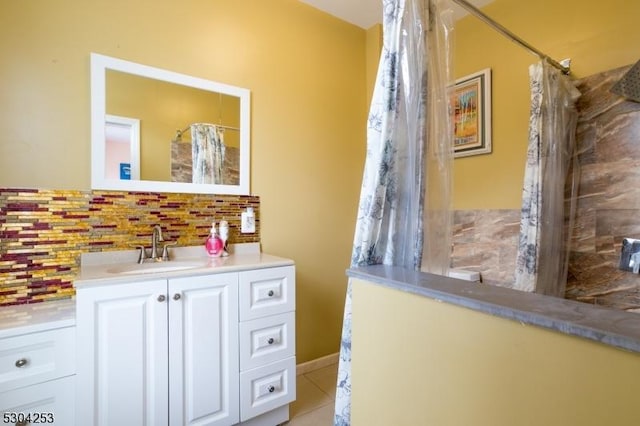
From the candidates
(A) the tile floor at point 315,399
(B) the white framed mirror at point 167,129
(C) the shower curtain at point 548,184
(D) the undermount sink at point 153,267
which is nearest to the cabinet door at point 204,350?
(D) the undermount sink at point 153,267

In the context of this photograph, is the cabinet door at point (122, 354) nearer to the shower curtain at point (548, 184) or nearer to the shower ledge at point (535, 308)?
the shower ledge at point (535, 308)

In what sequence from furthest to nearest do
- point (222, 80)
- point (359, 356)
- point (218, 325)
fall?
point (222, 80) < point (218, 325) < point (359, 356)

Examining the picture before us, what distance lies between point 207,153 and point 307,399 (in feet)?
5.53

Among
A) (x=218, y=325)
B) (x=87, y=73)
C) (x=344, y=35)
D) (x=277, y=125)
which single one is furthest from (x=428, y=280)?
(x=344, y=35)

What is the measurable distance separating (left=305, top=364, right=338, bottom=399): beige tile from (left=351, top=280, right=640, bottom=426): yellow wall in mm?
1225

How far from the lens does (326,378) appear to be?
2.17m

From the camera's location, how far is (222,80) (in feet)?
6.21

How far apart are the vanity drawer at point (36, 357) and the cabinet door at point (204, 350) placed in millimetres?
352

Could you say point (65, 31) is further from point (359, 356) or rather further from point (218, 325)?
point (359, 356)

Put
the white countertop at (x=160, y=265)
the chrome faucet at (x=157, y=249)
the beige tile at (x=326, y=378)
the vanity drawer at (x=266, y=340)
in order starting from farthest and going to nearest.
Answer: the beige tile at (x=326, y=378) < the chrome faucet at (x=157, y=249) < the vanity drawer at (x=266, y=340) < the white countertop at (x=160, y=265)

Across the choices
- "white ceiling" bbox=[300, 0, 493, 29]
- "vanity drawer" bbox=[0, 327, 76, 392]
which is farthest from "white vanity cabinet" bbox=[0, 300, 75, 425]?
"white ceiling" bbox=[300, 0, 493, 29]

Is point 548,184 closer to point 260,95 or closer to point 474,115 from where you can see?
point 474,115

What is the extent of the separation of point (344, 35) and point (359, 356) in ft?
7.99

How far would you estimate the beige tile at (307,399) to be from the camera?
183 cm
